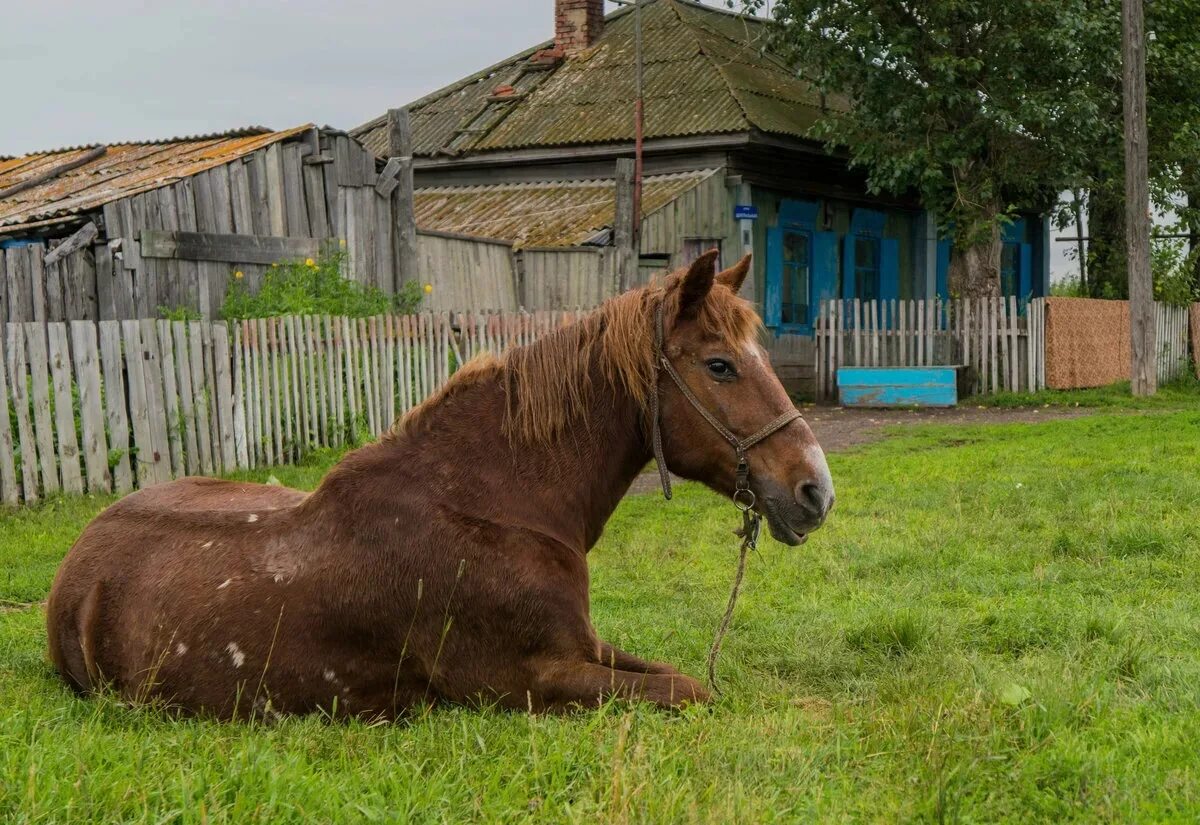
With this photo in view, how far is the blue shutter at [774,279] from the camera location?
20.8 metres

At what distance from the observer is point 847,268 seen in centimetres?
2272

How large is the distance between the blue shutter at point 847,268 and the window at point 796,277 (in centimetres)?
104

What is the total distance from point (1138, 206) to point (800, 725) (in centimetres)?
1694

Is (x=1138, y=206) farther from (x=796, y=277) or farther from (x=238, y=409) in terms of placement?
(x=238, y=409)

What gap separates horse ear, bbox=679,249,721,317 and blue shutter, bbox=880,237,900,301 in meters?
20.0

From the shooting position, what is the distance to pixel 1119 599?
18.4 ft

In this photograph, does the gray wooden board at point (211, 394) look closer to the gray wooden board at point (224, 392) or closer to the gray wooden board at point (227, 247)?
the gray wooden board at point (224, 392)

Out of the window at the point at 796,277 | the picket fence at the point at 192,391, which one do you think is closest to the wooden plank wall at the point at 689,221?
the window at the point at 796,277

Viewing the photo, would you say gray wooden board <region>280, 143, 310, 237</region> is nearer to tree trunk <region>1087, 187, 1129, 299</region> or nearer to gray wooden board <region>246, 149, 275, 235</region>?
gray wooden board <region>246, 149, 275, 235</region>

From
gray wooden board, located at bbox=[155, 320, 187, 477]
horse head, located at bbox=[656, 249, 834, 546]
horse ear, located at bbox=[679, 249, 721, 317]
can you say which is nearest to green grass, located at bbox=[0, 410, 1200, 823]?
horse head, located at bbox=[656, 249, 834, 546]

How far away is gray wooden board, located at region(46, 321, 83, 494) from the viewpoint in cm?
963

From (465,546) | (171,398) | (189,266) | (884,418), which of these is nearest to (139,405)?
(171,398)

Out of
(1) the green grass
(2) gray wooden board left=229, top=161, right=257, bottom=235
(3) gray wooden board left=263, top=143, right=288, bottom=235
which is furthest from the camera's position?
(3) gray wooden board left=263, top=143, right=288, bottom=235

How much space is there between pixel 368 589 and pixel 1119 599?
3592mm
